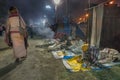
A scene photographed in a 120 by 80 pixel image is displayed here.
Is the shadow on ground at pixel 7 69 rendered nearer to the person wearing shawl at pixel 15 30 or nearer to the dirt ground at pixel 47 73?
the dirt ground at pixel 47 73

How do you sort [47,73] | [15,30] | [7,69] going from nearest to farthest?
[47,73] → [7,69] → [15,30]

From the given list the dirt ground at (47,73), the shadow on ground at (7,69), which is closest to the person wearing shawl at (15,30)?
the shadow on ground at (7,69)

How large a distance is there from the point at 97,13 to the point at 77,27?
5893 millimetres

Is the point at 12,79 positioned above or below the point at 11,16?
below

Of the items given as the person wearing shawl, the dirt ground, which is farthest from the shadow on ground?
the person wearing shawl

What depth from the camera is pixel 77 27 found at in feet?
42.7

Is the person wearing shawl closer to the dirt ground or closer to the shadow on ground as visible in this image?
the shadow on ground

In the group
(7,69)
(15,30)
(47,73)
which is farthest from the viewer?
(15,30)

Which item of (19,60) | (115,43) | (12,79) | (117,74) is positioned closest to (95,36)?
(115,43)

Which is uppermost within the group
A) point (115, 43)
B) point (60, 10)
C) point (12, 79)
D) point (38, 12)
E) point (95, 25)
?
point (38, 12)

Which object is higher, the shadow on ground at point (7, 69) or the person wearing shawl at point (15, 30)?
the person wearing shawl at point (15, 30)

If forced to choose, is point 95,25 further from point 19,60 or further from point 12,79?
point 12,79

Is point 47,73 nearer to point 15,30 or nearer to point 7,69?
point 7,69

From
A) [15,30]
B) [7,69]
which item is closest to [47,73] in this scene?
[7,69]
